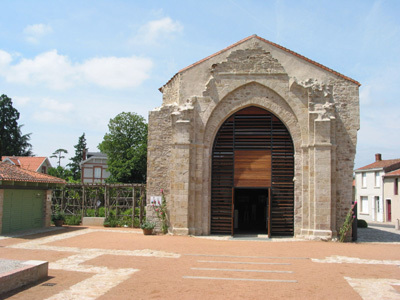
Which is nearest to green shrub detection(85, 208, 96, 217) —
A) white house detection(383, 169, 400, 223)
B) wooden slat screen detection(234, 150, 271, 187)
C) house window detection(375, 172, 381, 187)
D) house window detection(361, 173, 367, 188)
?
wooden slat screen detection(234, 150, 271, 187)

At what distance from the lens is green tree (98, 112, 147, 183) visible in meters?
37.9

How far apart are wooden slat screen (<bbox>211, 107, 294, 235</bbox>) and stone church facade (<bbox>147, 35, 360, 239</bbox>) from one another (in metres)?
0.04

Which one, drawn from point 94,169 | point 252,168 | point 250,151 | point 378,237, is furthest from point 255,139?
point 94,169

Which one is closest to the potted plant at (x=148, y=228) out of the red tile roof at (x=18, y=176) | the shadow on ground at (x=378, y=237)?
the red tile roof at (x=18, y=176)

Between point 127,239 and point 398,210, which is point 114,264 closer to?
point 127,239

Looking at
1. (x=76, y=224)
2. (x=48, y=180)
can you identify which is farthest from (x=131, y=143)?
(x=48, y=180)

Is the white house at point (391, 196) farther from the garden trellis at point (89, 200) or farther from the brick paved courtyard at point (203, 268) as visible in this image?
Answer: the garden trellis at point (89, 200)

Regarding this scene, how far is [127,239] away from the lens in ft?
44.8

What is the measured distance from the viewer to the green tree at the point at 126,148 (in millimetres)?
37875

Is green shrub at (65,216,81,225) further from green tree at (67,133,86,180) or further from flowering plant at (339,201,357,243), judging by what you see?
green tree at (67,133,86,180)

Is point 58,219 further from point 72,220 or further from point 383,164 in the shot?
point 383,164

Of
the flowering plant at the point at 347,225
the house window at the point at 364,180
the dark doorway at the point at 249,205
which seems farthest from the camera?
the house window at the point at 364,180

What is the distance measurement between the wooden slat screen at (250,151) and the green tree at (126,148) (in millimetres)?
23340

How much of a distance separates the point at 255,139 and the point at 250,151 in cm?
56
